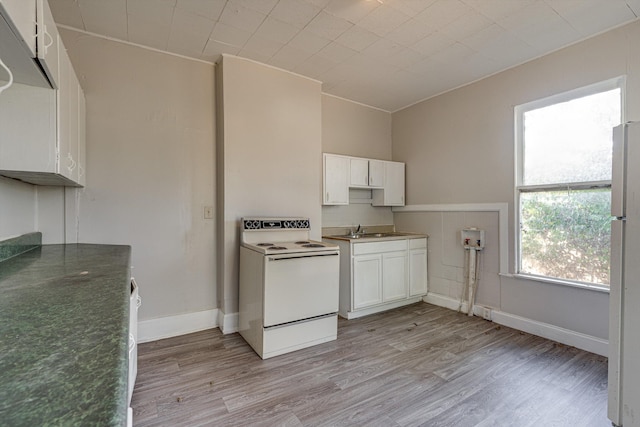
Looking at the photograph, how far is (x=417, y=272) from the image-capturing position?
3.80m

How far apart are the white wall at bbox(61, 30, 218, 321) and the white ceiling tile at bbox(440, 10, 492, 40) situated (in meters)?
2.30

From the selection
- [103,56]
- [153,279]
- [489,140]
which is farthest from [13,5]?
[489,140]

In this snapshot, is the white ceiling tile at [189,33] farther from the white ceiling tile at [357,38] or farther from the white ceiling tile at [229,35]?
the white ceiling tile at [357,38]

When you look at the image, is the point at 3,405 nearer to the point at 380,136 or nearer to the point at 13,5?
Answer: the point at 13,5

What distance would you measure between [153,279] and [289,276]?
1344 mm

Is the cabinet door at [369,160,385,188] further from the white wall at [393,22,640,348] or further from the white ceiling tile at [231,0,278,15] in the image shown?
the white ceiling tile at [231,0,278,15]

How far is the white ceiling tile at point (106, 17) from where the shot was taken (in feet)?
7.03

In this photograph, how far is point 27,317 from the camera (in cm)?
79

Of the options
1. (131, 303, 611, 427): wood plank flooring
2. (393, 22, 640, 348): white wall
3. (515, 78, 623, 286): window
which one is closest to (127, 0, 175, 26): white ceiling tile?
(131, 303, 611, 427): wood plank flooring

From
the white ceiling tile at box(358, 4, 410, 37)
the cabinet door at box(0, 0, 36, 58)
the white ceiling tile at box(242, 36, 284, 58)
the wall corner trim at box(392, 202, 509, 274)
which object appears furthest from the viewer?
the wall corner trim at box(392, 202, 509, 274)

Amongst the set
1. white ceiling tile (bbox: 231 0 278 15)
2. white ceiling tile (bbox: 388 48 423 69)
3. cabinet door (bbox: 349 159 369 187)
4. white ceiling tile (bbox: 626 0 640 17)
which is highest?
white ceiling tile (bbox: 388 48 423 69)

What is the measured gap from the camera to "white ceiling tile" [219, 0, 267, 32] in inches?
86.0

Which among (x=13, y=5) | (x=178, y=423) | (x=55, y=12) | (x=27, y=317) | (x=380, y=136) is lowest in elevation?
(x=178, y=423)

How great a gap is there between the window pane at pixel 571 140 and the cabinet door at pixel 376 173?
161cm
